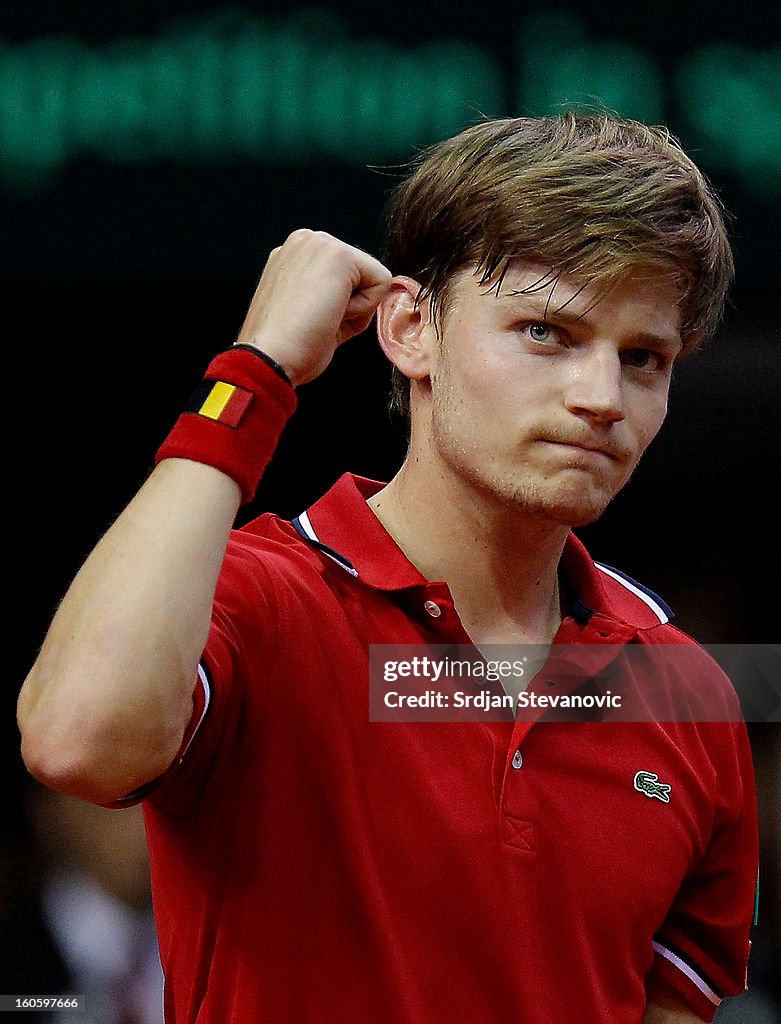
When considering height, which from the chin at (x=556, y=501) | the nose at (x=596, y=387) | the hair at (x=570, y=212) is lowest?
the chin at (x=556, y=501)

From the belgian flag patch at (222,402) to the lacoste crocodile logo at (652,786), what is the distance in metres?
0.66

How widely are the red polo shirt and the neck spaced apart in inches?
2.6

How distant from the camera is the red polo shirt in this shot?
137 cm

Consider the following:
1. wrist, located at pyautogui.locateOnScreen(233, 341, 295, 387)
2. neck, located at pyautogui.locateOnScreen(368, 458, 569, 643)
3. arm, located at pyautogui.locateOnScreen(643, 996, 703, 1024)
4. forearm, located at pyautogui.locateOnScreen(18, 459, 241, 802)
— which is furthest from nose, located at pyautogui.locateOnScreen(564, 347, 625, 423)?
arm, located at pyautogui.locateOnScreen(643, 996, 703, 1024)

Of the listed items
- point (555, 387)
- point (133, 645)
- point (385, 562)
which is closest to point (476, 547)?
point (385, 562)

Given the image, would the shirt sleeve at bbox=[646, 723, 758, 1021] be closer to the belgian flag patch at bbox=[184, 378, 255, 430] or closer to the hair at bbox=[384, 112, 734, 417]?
the hair at bbox=[384, 112, 734, 417]

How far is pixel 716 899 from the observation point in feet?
5.70

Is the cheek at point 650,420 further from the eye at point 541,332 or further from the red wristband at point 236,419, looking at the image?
the red wristband at point 236,419

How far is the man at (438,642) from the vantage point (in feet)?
4.00

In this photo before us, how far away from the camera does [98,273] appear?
125 inches

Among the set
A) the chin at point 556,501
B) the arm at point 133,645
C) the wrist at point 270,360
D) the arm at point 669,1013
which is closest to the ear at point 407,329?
the chin at point 556,501

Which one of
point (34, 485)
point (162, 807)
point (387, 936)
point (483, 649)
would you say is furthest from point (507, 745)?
point (34, 485)

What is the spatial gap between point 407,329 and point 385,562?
0.32 metres

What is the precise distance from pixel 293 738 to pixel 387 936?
0.70 ft
